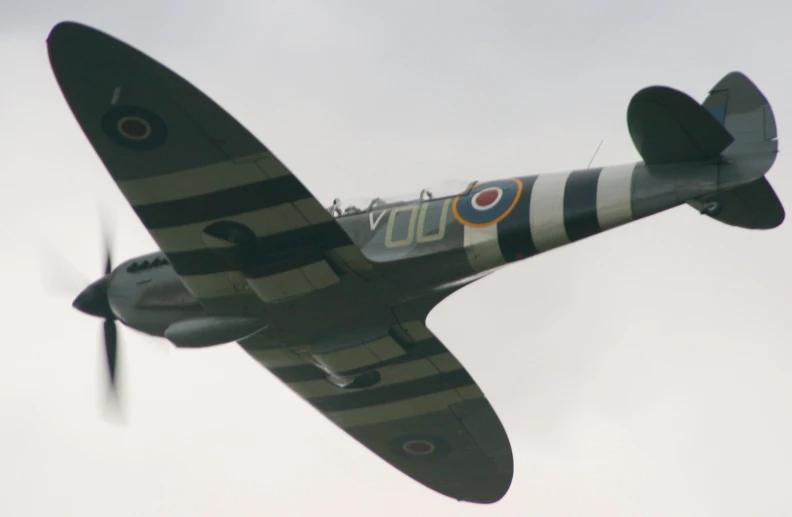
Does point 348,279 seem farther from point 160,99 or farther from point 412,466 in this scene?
point 412,466

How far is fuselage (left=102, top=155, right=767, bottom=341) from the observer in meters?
15.0

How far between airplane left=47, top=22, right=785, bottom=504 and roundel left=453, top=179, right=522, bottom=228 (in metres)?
0.02

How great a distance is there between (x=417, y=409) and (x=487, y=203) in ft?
15.0

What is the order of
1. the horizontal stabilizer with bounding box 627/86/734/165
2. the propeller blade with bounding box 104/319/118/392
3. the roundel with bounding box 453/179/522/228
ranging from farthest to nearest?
the propeller blade with bounding box 104/319/118/392 → the roundel with bounding box 453/179/522/228 → the horizontal stabilizer with bounding box 627/86/734/165

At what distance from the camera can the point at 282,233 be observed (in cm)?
1566

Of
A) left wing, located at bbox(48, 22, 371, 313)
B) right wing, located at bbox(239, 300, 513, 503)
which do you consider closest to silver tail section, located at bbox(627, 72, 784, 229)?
left wing, located at bbox(48, 22, 371, 313)

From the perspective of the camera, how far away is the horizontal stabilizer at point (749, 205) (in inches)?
575

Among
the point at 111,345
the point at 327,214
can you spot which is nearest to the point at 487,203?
the point at 327,214

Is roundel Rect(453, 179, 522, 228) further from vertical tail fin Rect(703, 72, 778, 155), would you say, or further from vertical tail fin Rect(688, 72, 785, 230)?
vertical tail fin Rect(703, 72, 778, 155)

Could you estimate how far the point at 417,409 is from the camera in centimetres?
1919

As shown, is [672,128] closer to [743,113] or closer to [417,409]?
[743,113]

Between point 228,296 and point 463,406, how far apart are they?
14.1 feet

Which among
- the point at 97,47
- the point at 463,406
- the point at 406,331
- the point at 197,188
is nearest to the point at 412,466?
the point at 463,406

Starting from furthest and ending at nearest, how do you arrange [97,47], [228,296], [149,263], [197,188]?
[149,263] < [228,296] < [197,188] < [97,47]
